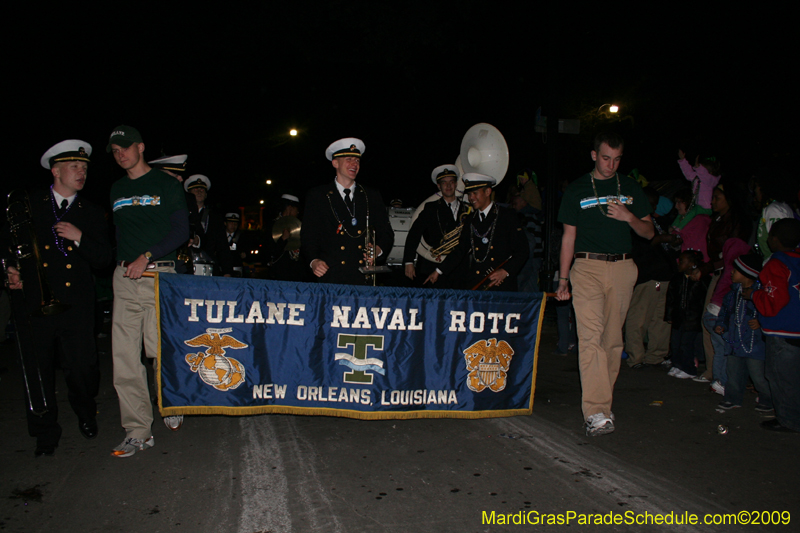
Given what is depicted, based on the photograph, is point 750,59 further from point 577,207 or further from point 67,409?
point 67,409

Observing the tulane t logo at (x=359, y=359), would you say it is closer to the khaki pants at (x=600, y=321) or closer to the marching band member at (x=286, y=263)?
the khaki pants at (x=600, y=321)

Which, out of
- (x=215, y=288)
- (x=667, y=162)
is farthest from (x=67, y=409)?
(x=667, y=162)

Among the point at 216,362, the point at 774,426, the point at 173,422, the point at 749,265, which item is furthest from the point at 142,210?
the point at 774,426

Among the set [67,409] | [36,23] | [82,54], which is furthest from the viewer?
[82,54]

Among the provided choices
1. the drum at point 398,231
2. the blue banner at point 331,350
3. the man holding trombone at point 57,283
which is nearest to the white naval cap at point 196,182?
the man holding trombone at point 57,283

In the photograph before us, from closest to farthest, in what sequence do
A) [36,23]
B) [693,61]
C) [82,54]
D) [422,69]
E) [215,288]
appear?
[215,288] < [36,23] < [82,54] < [693,61] < [422,69]

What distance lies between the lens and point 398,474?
13.6 feet

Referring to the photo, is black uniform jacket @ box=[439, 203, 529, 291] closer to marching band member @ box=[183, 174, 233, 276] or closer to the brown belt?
the brown belt

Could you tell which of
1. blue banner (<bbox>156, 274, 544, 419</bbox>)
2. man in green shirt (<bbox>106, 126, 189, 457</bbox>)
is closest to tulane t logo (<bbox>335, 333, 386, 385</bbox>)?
blue banner (<bbox>156, 274, 544, 419</bbox>)

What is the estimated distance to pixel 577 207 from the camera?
5.28 m

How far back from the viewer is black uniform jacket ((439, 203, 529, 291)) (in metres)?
6.20

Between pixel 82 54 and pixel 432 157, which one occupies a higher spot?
pixel 82 54

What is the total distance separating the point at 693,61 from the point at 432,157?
10.1 meters

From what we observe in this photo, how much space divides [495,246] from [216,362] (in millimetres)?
3061
